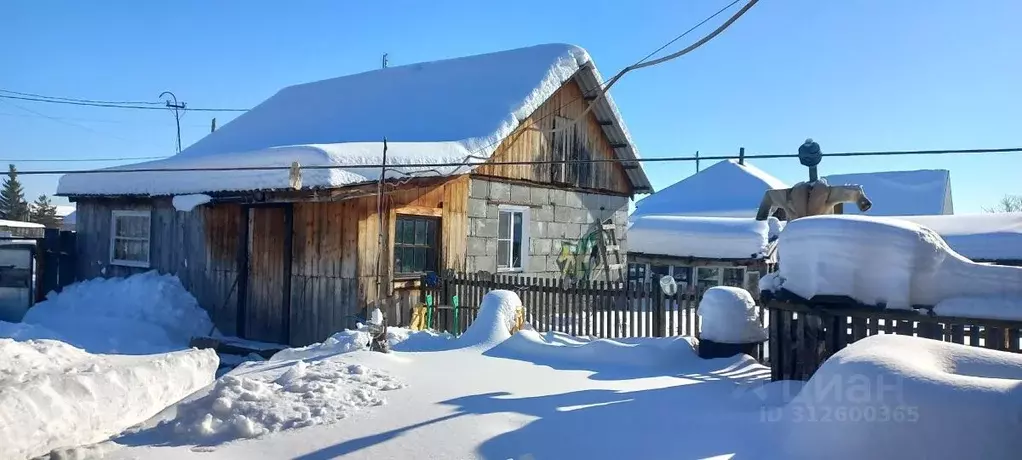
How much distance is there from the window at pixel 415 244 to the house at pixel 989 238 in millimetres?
12688

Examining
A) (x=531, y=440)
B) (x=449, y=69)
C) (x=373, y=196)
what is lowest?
(x=531, y=440)

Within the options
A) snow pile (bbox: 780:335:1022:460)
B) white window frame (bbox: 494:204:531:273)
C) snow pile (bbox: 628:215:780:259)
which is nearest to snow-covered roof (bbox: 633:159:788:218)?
snow pile (bbox: 628:215:780:259)

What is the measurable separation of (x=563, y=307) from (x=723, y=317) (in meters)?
3.54

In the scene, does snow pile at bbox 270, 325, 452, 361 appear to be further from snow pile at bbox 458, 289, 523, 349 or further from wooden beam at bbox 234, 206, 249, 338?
wooden beam at bbox 234, 206, 249, 338

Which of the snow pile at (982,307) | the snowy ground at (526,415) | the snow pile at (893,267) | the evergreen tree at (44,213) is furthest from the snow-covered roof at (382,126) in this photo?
the evergreen tree at (44,213)

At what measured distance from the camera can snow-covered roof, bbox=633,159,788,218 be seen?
32406 millimetres

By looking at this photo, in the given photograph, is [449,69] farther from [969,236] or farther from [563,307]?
[969,236]

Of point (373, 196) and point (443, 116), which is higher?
point (443, 116)

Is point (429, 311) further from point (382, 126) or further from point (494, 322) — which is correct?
point (382, 126)

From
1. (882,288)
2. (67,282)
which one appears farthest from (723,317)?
(67,282)

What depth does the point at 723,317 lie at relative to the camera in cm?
805

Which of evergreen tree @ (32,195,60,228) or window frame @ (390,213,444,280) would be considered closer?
window frame @ (390,213,444,280)

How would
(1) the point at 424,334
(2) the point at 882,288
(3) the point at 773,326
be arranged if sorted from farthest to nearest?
(1) the point at 424,334 → (3) the point at 773,326 → (2) the point at 882,288

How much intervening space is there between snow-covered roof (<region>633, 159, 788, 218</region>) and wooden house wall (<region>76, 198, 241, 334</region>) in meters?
23.9
